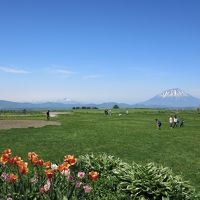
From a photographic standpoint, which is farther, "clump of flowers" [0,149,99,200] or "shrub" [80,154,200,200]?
"shrub" [80,154,200,200]

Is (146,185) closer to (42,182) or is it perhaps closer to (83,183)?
(83,183)

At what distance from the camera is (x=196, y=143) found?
36.9 m

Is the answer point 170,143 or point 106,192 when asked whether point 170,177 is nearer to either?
point 106,192

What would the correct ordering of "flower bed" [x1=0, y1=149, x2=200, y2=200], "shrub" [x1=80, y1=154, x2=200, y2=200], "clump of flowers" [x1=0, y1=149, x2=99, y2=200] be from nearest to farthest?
"clump of flowers" [x1=0, y1=149, x2=99, y2=200] < "flower bed" [x1=0, y1=149, x2=200, y2=200] < "shrub" [x1=80, y1=154, x2=200, y2=200]

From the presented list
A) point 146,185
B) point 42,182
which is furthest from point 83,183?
point 146,185

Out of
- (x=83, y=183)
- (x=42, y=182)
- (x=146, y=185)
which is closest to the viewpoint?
(x=42, y=182)

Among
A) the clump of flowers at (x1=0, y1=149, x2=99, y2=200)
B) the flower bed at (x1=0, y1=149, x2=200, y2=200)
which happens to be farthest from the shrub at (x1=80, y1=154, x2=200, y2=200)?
the clump of flowers at (x1=0, y1=149, x2=99, y2=200)

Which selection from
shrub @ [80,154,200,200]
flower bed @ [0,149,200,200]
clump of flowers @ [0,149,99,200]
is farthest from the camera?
shrub @ [80,154,200,200]

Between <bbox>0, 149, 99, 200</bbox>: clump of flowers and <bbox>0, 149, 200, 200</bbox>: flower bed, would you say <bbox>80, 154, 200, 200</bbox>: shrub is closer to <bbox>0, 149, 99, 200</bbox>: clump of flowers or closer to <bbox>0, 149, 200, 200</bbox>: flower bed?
<bbox>0, 149, 200, 200</bbox>: flower bed

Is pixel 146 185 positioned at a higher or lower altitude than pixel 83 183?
lower

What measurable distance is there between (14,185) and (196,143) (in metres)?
29.2

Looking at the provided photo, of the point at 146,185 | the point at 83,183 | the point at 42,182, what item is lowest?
the point at 146,185

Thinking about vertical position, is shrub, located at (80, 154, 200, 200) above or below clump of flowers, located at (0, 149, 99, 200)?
below

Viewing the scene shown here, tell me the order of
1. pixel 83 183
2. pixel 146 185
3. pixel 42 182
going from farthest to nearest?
pixel 146 185, pixel 83 183, pixel 42 182
